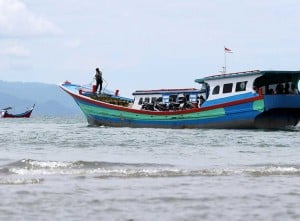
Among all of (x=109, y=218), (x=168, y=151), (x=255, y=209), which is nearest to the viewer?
(x=109, y=218)

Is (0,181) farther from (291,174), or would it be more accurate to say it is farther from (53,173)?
(291,174)

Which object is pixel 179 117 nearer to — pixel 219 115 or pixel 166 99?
pixel 166 99

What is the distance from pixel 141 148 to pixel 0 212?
14.7 m

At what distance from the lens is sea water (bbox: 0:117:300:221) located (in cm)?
953

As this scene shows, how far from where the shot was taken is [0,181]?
13.1 metres

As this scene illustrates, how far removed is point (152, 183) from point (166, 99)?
2614 cm

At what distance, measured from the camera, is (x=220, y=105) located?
35.1 meters

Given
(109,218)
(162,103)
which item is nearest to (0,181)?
(109,218)

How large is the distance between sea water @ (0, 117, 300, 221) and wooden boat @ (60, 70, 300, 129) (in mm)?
9499

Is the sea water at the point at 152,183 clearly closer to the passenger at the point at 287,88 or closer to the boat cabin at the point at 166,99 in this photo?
the passenger at the point at 287,88

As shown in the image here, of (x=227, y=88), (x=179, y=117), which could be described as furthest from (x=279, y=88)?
(x=179, y=117)

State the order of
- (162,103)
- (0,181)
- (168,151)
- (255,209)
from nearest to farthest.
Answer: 1. (255,209)
2. (0,181)
3. (168,151)
4. (162,103)

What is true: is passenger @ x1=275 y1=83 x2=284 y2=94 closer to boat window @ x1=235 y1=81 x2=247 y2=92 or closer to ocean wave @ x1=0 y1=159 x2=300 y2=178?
boat window @ x1=235 y1=81 x2=247 y2=92

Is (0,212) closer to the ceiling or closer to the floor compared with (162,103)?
closer to the floor
